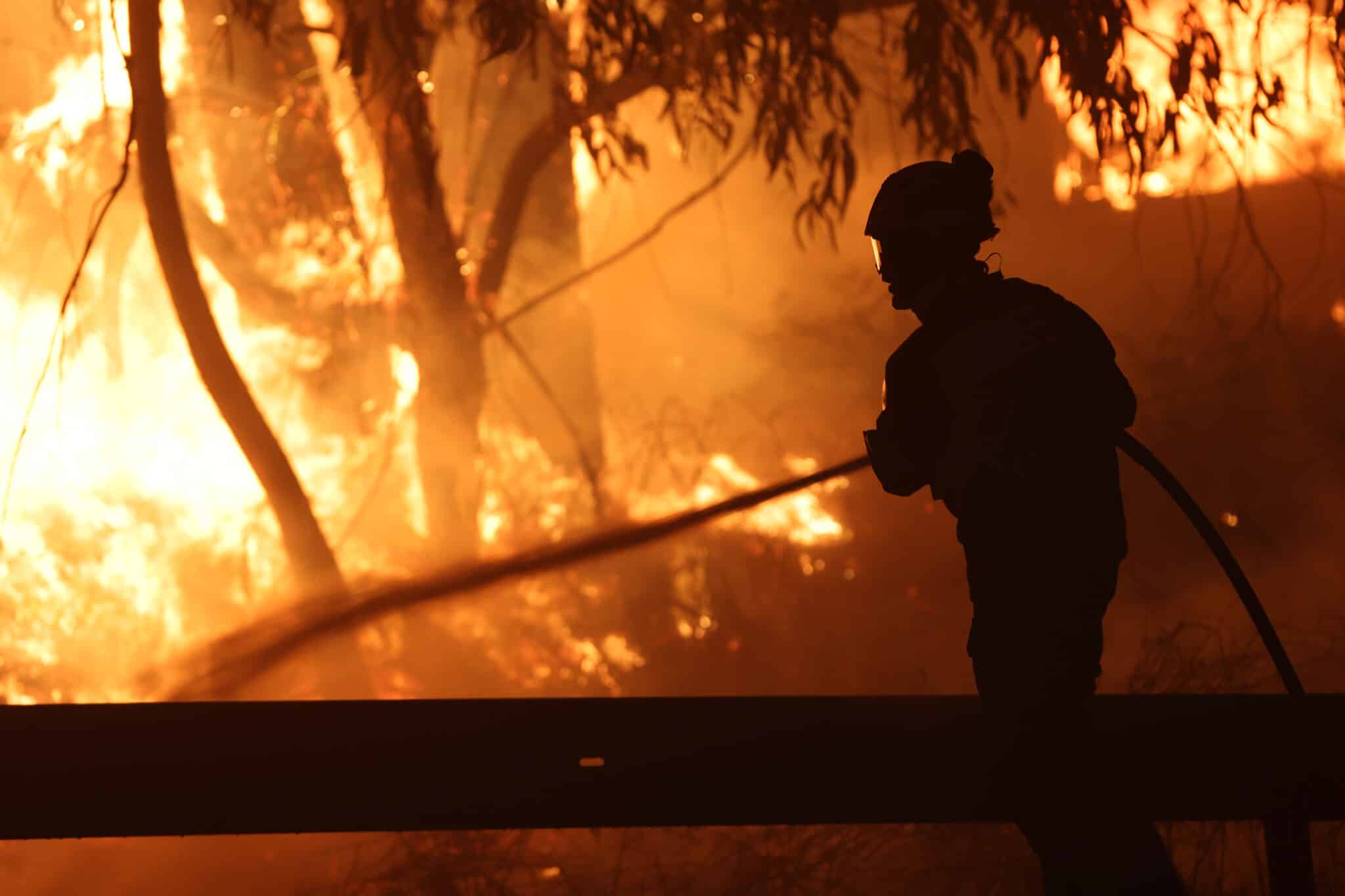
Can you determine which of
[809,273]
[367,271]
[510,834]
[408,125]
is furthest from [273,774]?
[809,273]

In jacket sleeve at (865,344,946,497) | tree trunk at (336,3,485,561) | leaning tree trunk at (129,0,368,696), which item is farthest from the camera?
tree trunk at (336,3,485,561)

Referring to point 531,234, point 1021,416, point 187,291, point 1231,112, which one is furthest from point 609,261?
point 1021,416

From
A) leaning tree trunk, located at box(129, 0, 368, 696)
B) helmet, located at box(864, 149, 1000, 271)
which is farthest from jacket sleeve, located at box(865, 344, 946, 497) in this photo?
leaning tree trunk, located at box(129, 0, 368, 696)

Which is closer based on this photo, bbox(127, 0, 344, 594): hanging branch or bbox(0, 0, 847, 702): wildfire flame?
bbox(127, 0, 344, 594): hanging branch

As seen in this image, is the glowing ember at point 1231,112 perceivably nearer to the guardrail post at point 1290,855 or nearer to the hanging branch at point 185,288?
the guardrail post at point 1290,855

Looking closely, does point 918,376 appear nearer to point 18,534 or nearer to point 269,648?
point 269,648

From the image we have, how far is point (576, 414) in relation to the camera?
674cm

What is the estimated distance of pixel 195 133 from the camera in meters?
5.53

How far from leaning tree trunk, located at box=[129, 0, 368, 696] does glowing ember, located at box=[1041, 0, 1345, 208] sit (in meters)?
3.59

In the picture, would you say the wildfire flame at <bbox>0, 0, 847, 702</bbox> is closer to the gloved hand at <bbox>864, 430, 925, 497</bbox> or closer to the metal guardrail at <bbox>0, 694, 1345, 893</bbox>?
the metal guardrail at <bbox>0, 694, 1345, 893</bbox>

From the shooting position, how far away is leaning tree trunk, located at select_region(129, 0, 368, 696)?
395 cm

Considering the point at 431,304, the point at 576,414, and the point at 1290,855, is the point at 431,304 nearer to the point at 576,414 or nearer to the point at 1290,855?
the point at 576,414

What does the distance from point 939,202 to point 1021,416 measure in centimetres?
38

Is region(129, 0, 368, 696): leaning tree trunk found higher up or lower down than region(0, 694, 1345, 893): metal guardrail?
higher up
